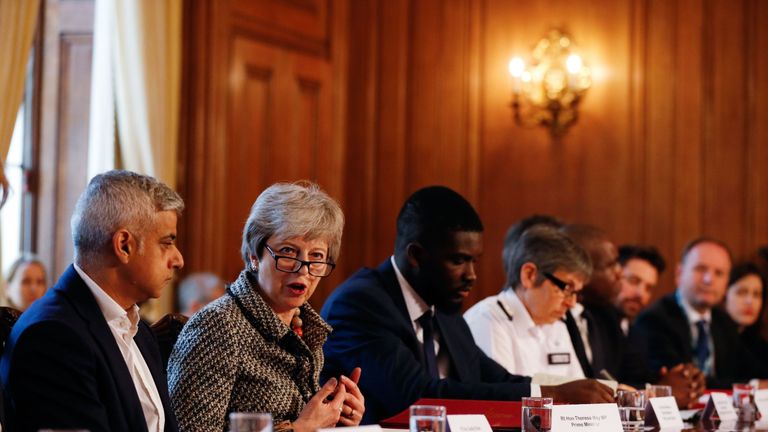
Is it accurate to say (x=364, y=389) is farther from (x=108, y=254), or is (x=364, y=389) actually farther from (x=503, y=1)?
(x=503, y=1)

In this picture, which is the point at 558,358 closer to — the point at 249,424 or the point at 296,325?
the point at 296,325

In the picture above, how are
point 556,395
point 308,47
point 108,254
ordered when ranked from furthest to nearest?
1. point 308,47
2. point 556,395
3. point 108,254

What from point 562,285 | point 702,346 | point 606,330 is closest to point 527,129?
point 702,346

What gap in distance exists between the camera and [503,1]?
799cm

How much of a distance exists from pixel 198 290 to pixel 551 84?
3.04 meters

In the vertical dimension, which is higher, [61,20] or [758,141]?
[61,20]

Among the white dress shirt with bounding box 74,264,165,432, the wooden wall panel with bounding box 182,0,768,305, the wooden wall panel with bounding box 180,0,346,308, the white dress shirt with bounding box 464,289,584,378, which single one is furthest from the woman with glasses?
the wooden wall panel with bounding box 182,0,768,305

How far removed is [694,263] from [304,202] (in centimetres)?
391

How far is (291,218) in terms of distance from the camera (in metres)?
3.06

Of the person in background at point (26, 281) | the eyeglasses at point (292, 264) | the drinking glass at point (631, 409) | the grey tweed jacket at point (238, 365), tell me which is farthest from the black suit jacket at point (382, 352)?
the person in background at point (26, 281)

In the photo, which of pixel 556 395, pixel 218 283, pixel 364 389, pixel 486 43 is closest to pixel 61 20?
pixel 218 283

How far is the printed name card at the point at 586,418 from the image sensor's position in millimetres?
2982

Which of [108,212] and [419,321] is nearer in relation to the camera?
[108,212]

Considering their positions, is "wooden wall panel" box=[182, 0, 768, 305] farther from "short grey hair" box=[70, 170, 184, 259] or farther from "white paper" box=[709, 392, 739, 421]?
"short grey hair" box=[70, 170, 184, 259]
